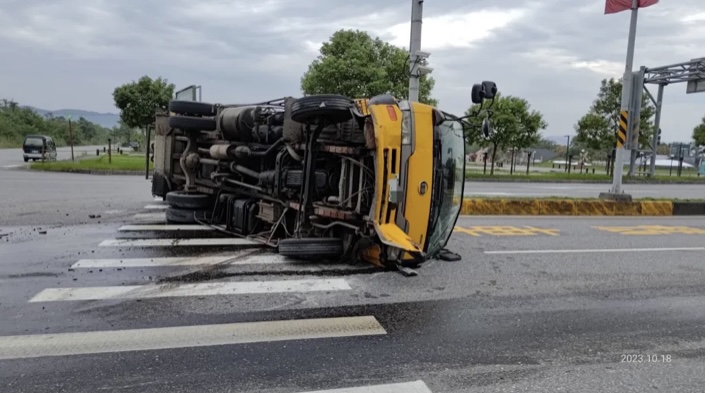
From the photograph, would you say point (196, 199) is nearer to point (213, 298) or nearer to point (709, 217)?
point (213, 298)

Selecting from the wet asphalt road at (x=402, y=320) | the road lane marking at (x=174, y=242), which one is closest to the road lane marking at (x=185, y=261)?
the wet asphalt road at (x=402, y=320)

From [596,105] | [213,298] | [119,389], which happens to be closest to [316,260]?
[213,298]

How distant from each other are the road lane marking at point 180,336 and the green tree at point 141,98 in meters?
30.0

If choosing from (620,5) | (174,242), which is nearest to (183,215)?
(174,242)

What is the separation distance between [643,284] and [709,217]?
14.1 feet

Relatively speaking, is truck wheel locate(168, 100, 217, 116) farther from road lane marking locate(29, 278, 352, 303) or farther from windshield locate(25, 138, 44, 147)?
windshield locate(25, 138, 44, 147)

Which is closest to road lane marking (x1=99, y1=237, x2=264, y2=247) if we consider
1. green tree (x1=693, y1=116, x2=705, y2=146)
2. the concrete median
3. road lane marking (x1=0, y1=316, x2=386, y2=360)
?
road lane marking (x1=0, y1=316, x2=386, y2=360)

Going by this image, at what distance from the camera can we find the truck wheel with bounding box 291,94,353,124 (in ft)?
18.6

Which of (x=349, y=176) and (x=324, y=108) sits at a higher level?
(x=324, y=108)

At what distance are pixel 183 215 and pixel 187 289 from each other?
3.76m

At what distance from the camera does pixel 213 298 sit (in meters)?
4.81

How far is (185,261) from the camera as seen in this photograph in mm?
6172

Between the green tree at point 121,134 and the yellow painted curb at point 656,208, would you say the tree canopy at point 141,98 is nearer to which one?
the yellow painted curb at point 656,208
